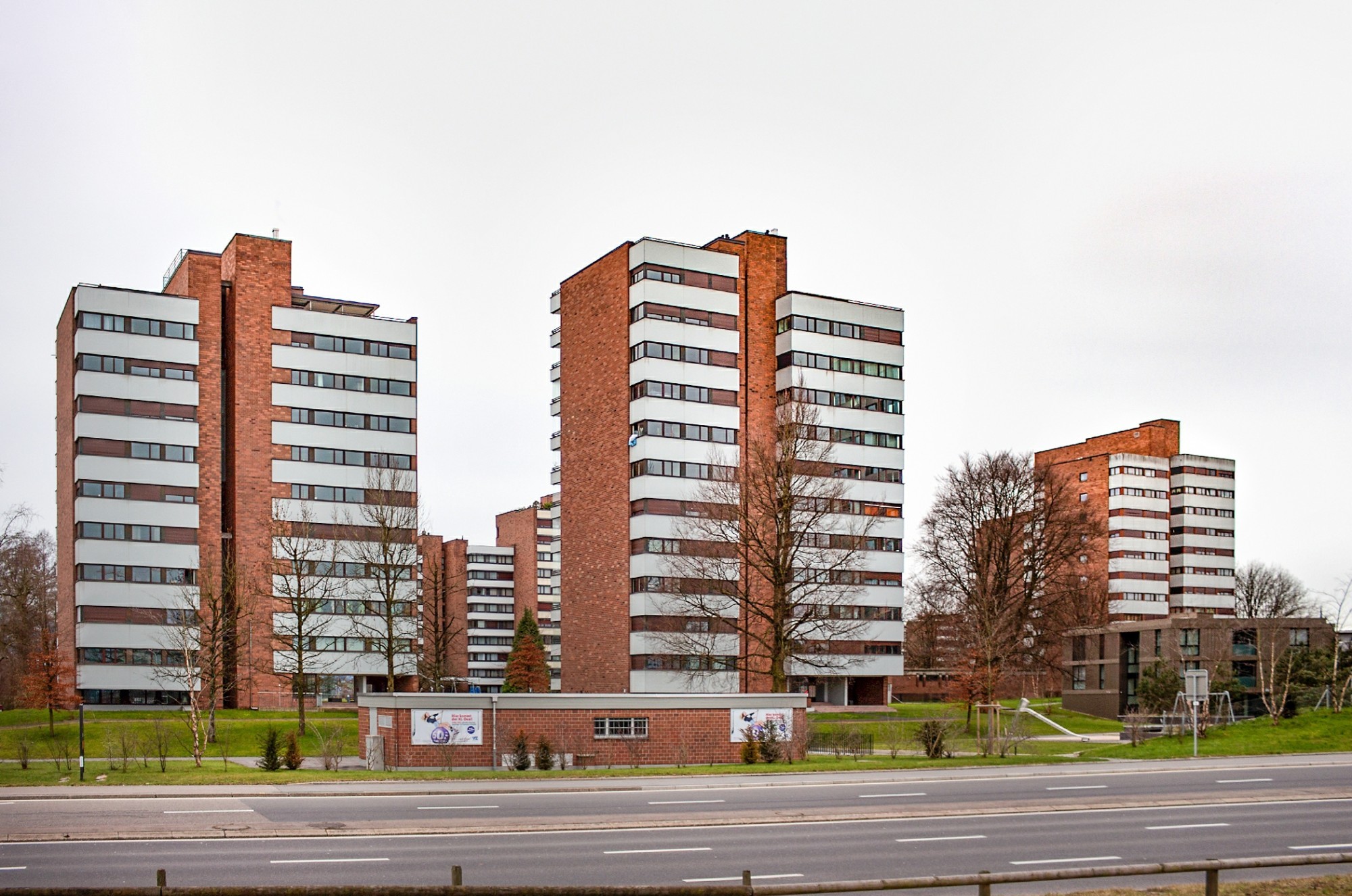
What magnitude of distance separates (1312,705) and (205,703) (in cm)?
5270

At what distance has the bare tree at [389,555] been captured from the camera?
60.8m

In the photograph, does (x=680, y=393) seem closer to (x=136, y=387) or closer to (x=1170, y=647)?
(x=136, y=387)

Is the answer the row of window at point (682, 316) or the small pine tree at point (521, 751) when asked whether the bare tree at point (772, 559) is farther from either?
the small pine tree at point (521, 751)

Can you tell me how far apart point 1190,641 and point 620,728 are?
55.2 meters

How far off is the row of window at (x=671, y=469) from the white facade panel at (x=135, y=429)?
25531 mm

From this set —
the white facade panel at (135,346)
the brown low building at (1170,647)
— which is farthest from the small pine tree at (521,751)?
the brown low building at (1170,647)

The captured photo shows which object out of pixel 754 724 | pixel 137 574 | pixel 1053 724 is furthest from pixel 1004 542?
pixel 137 574

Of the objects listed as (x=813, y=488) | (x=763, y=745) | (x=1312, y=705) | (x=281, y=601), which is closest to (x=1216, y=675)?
(x=1312, y=705)

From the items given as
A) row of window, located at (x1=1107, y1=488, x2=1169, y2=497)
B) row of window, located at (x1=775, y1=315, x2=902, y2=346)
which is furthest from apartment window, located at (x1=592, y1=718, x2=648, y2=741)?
row of window, located at (x1=1107, y1=488, x2=1169, y2=497)

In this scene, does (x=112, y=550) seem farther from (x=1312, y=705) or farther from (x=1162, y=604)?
(x=1162, y=604)

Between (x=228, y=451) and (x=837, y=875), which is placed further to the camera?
(x=228, y=451)

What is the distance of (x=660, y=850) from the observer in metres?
19.3

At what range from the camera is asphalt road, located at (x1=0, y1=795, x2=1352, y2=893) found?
659 inches

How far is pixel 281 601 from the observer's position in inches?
2928
